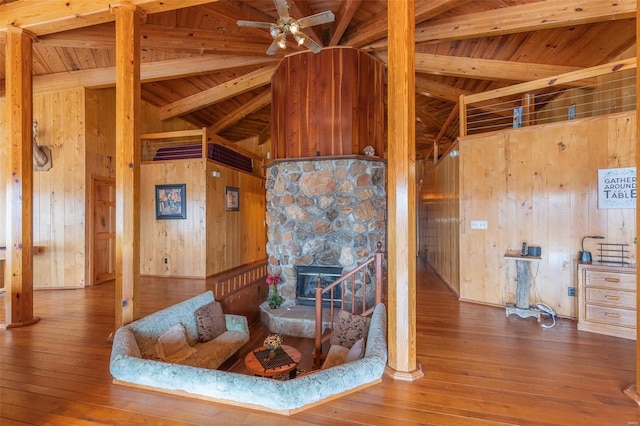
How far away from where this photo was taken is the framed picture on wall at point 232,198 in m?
6.71

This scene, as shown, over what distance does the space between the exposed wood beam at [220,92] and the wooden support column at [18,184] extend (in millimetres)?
2894

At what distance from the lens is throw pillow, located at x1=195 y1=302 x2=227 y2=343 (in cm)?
330

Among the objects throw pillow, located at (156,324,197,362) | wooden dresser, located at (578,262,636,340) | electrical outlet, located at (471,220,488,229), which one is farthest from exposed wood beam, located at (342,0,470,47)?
throw pillow, located at (156,324,197,362)

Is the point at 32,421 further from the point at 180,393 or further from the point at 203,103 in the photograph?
the point at 203,103

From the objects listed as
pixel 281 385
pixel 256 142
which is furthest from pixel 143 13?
pixel 256 142

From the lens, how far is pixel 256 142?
9398 millimetres

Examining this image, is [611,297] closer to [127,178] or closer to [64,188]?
[127,178]

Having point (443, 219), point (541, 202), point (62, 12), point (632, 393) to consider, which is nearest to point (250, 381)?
point (632, 393)

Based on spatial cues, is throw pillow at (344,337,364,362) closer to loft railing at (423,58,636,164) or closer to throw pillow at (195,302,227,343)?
throw pillow at (195,302,227,343)

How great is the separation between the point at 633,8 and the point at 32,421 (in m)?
6.26

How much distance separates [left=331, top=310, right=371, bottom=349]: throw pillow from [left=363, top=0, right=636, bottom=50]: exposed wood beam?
144 inches

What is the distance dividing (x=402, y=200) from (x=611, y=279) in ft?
8.83

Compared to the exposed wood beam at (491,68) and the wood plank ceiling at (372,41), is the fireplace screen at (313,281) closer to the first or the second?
the wood plank ceiling at (372,41)

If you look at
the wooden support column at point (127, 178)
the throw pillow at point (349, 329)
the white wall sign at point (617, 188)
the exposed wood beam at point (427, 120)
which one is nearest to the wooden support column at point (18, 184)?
the wooden support column at point (127, 178)
